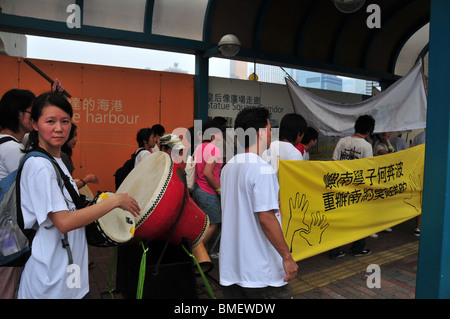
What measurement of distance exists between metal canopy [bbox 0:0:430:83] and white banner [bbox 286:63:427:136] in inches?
83.6

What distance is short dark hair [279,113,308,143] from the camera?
3.39 m

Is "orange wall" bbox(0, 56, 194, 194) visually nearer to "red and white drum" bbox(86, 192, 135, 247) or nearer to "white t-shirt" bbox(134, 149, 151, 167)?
"white t-shirt" bbox(134, 149, 151, 167)

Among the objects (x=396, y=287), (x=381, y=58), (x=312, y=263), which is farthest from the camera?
(x=381, y=58)

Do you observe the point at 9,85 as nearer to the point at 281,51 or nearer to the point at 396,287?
the point at 281,51

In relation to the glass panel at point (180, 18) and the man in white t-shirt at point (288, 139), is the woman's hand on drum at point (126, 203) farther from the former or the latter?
the glass panel at point (180, 18)

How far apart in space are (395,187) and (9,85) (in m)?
6.11

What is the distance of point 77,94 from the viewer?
19.7ft

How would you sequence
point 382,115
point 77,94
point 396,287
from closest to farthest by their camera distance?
point 396,287
point 382,115
point 77,94

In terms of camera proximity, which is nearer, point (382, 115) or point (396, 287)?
point (396, 287)

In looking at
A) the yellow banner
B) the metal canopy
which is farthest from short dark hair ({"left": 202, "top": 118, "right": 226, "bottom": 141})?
the metal canopy

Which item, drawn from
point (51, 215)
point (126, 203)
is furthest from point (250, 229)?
point (51, 215)

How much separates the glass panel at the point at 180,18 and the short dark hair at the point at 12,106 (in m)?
4.44

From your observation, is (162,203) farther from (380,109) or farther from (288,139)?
(380,109)

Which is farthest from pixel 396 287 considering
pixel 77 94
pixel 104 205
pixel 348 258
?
pixel 77 94
